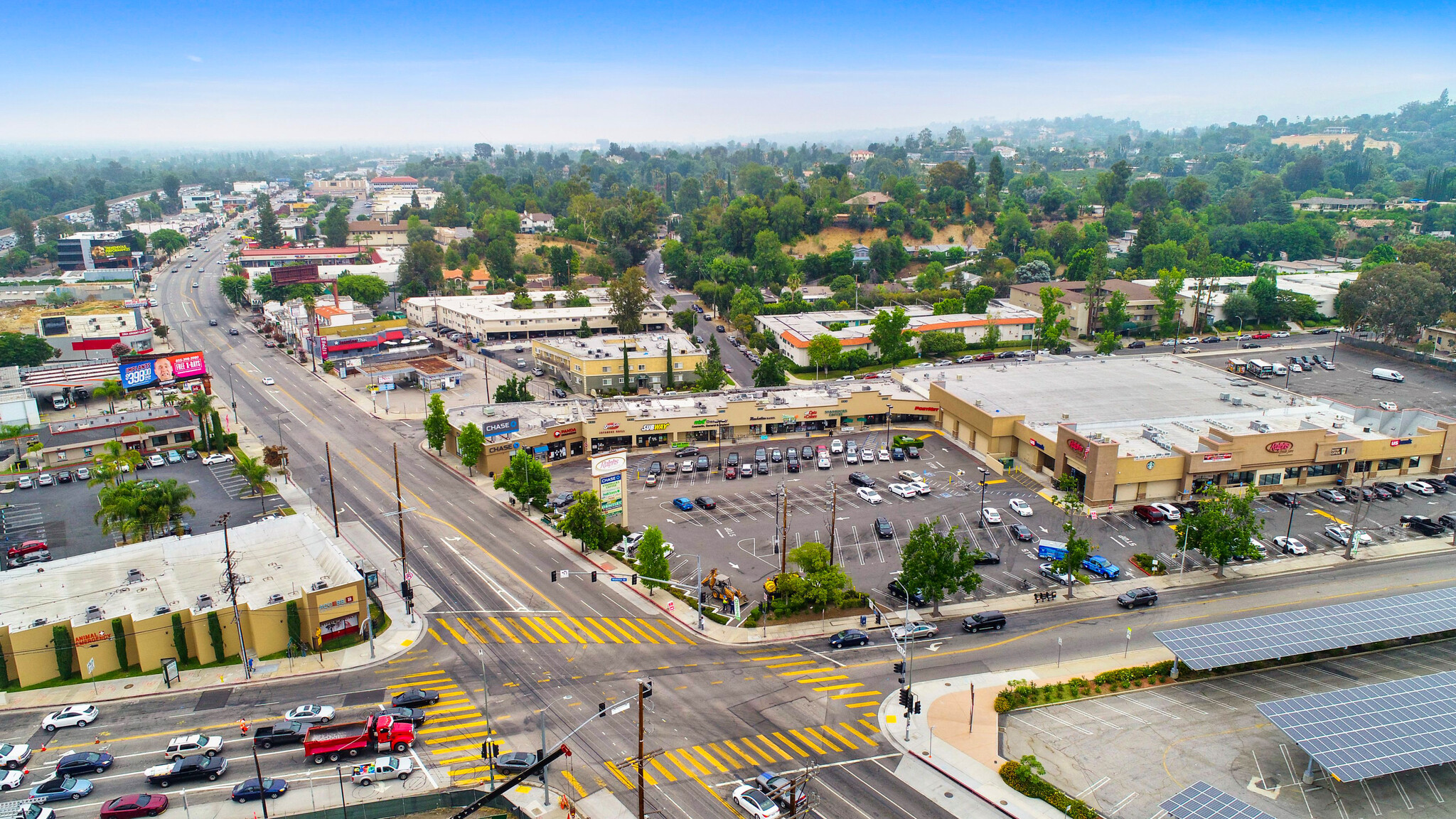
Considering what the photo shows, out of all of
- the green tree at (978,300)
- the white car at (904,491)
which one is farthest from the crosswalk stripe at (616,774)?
the green tree at (978,300)

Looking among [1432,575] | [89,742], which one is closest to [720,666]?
[89,742]

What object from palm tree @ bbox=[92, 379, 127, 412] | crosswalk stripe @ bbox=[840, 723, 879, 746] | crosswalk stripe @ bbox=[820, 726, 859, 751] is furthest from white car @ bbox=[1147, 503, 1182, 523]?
palm tree @ bbox=[92, 379, 127, 412]

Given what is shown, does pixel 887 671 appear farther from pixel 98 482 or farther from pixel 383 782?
pixel 98 482

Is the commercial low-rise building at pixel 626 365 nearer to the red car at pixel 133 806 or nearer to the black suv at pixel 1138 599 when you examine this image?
the black suv at pixel 1138 599

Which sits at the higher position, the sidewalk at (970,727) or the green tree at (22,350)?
the green tree at (22,350)

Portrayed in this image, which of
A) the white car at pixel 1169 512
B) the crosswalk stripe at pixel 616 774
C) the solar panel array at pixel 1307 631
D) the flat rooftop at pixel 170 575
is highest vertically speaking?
the flat rooftop at pixel 170 575

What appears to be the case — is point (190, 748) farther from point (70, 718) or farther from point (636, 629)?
point (636, 629)
